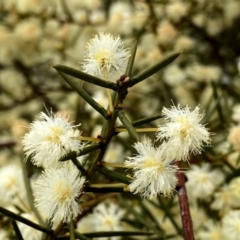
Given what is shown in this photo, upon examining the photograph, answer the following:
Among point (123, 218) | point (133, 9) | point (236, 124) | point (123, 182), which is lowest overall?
point (123, 182)

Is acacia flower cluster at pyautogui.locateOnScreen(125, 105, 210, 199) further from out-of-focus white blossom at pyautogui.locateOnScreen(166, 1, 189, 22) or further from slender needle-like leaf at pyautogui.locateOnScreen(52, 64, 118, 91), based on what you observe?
out-of-focus white blossom at pyautogui.locateOnScreen(166, 1, 189, 22)

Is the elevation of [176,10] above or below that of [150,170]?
above

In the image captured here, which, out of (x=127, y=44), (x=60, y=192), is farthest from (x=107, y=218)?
(x=127, y=44)

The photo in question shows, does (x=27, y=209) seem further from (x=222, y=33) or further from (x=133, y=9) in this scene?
(x=222, y=33)

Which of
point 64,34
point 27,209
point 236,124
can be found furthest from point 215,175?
point 64,34

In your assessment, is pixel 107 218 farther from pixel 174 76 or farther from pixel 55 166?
pixel 174 76
